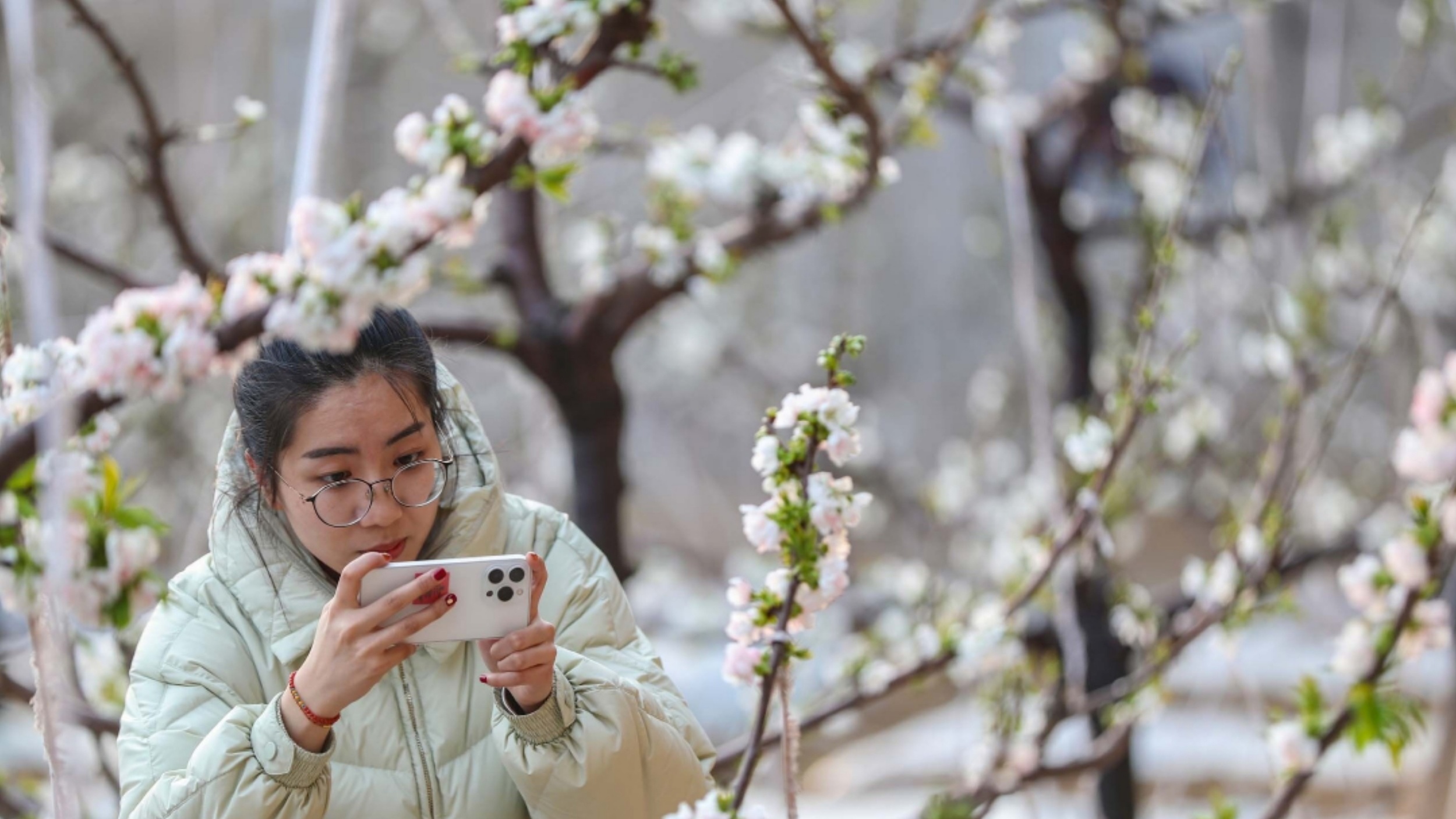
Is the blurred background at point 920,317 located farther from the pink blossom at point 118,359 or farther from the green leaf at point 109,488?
the pink blossom at point 118,359

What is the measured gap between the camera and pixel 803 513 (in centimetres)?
93

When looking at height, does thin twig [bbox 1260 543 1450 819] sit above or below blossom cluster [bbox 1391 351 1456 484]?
below

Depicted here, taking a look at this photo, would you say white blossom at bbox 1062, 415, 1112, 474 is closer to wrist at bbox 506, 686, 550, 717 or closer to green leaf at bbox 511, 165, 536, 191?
green leaf at bbox 511, 165, 536, 191

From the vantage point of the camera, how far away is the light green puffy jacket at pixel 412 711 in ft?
2.59

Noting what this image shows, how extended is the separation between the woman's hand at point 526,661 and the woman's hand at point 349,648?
0.04 m

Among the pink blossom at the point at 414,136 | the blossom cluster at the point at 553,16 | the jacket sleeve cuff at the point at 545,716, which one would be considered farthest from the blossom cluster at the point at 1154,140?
the jacket sleeve cuff at the point at 545,716

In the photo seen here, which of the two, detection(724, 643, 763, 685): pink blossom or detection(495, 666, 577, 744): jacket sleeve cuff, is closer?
detection(495, 666, 577, 744): jacket sleeve cuff

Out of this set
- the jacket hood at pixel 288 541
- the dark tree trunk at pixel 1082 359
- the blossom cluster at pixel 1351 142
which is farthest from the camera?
the blossom cluster at pixel 1351 142

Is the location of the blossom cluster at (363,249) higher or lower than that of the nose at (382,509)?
higher

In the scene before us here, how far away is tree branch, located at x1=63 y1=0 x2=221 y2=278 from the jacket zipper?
2.46ft

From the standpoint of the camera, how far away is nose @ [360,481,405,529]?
859mm

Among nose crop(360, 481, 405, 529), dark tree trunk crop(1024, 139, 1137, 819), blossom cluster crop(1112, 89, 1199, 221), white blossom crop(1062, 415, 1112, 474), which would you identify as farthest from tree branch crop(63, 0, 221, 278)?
blossom cluster crop(1112, 89, 1199, 221)

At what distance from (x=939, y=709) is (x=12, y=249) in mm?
2516

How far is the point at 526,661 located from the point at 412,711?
130 millimetres
